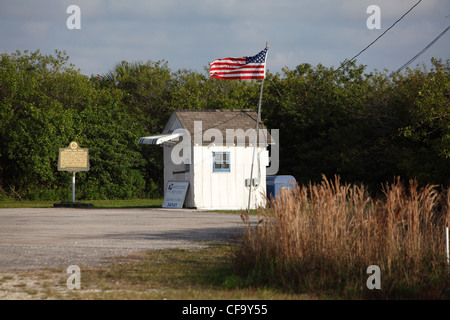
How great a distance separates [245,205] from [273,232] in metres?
17.8

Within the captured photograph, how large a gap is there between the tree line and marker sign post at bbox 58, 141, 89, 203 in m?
2.38

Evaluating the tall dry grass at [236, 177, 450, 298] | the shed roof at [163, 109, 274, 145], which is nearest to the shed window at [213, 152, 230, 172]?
the shed roof at [163, 109, 274, 145]

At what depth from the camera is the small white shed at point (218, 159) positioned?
2586cm

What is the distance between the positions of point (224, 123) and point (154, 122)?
1203 cm

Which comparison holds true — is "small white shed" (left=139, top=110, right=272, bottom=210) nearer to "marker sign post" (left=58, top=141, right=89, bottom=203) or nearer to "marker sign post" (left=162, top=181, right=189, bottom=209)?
"marker sign post" (left=162, top=181, right=189, bottom=209)

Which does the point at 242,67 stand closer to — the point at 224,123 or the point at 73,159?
the point at 224,123

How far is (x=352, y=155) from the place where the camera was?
1194 inches

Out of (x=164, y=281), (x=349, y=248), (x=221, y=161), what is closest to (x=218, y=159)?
(x=221, y=161)

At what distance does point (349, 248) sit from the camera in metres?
8.00

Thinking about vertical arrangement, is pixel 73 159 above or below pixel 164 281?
above

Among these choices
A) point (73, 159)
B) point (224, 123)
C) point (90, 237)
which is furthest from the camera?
point (73, 159)

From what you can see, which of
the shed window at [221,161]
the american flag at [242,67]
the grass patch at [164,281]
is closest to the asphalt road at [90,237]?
the grass patch at [164,281]
